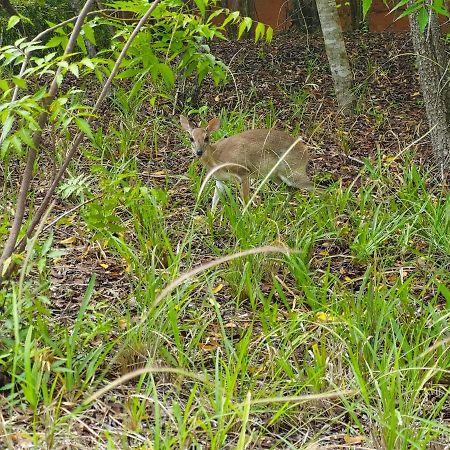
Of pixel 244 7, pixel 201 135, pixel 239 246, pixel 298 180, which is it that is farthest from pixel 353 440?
pixel 244 7

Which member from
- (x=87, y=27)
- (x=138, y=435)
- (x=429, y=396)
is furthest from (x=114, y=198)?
(x=429, y=396)

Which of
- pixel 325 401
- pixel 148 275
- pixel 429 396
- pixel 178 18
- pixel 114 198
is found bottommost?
pixel 429 396

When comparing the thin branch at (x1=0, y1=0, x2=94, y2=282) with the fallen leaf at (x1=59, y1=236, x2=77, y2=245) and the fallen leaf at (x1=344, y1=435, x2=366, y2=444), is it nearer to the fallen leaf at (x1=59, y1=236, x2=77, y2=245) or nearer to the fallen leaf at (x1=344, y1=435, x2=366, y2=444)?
the fallen leaf at (x1=344, y1=435, x2=366, y2=444)

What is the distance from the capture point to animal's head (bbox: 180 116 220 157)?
7.20 metres

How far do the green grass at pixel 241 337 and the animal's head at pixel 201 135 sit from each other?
3.32 ft

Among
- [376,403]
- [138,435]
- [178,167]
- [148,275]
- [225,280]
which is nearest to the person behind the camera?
[138,435]

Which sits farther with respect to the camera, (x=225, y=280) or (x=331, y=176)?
(x=331, y=176)

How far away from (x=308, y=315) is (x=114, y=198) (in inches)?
47.3

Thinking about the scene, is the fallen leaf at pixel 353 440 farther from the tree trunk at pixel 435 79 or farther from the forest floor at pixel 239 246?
the tree trunk at pixel 435 79

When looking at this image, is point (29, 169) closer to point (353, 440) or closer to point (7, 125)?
point (7, 125)

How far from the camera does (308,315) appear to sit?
14.2 feet

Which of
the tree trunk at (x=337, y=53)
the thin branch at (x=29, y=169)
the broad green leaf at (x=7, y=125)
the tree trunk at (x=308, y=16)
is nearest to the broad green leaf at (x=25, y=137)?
the broad green leaf at (x=7, y=125)

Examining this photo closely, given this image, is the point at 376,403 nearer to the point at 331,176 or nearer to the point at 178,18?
the point at 178,18

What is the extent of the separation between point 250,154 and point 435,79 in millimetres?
1734
